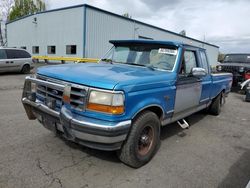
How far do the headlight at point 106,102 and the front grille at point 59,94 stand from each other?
112 mm

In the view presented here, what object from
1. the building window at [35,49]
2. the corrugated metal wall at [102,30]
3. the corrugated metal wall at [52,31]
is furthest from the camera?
the building window at [35,49]

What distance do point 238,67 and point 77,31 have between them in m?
13.5

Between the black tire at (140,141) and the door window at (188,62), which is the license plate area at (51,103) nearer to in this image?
the black tire at (140,141)

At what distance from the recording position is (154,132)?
12.5ft

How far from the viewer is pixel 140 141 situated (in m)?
3.62

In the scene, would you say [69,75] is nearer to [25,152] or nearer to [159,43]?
[25,152]

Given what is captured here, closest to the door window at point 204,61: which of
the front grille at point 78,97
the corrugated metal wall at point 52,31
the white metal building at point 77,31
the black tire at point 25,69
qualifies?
the front grille at point 78,97

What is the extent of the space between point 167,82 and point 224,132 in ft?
9.01

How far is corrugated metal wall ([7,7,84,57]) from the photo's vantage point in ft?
67.3

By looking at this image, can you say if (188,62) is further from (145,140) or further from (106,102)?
(106,102)

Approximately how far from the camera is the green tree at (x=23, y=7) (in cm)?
4872

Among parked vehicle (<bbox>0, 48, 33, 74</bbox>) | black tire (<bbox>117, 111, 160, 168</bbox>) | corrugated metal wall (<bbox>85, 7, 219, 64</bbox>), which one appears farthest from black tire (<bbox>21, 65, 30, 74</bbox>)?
black tire (<bbox>117, 111, 160, 168</bbox>)

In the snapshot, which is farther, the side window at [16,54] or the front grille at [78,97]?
the side window at [16,54]

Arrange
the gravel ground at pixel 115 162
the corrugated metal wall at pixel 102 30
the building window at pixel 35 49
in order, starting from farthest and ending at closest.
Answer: the building window at pixel 35 49
the corrugated metal wall at pixel 102 30
the gravel ground at pixel 115 162
